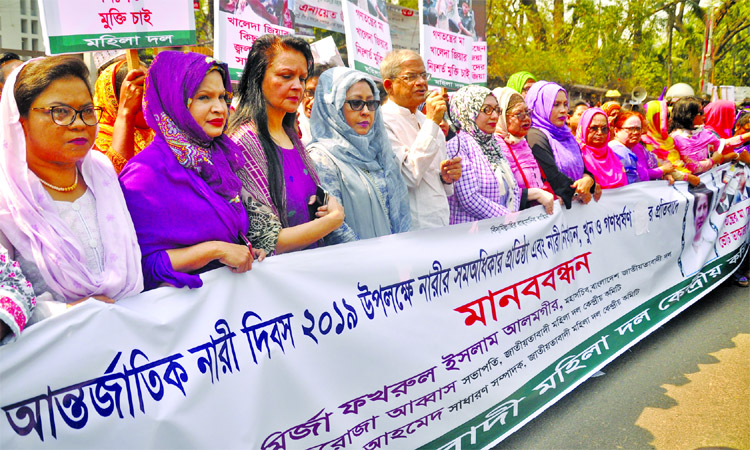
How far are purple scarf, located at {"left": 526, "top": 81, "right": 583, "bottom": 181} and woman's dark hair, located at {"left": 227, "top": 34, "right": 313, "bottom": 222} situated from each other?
219 cm

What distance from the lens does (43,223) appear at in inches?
62.4

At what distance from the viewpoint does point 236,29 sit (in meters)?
3.83

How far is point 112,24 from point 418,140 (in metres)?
1.52

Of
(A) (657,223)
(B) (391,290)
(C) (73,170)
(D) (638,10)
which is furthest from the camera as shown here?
(D) (638,10)

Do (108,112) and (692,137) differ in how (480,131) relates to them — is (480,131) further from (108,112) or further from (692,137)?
(692,137)

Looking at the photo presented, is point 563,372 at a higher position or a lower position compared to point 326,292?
lower

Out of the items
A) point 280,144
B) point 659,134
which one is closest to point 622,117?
point 659,134

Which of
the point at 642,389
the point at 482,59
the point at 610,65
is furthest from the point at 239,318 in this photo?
the point at 610,65

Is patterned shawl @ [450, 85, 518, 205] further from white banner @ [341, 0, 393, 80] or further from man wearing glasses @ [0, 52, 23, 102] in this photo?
man wearing glasses @ [0, 52, 23, 102]

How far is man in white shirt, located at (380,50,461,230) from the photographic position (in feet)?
9.61

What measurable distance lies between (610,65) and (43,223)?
25.4 metres

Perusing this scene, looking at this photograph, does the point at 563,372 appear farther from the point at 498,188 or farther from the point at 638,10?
the point at 638,10

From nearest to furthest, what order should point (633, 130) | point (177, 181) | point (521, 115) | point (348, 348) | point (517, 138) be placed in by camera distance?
point (177, 181), point (348, 348), point (521, 115), point (517, 138), point (633, 130)

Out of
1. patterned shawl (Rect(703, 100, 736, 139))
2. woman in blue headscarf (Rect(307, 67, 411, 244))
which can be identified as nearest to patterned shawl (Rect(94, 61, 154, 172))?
woman in blue headscarf (Rect(307, 67, 411, 244))
